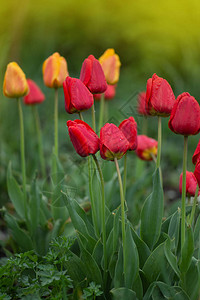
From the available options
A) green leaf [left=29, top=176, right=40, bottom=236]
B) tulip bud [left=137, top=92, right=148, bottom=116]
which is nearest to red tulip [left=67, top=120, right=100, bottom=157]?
green leaf [left=29, top=176, right=40, bottom=236]

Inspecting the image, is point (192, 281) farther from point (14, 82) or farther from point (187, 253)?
point (14, 82)

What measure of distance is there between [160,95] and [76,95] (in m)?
0.23

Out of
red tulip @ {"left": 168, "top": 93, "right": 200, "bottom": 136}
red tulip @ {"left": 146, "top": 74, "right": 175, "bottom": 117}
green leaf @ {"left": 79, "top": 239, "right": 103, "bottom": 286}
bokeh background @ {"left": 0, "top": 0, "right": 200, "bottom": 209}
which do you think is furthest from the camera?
bokeh background @ {"left": 0, "top": 0, "right": 200, "bottom": 209}

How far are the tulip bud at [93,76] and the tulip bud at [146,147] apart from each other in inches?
18.5

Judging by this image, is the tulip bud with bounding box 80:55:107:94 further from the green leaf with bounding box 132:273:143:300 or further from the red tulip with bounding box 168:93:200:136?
the green leaf with bounding box 132:273:143:300

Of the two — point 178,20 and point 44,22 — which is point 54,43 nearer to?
point 44,22

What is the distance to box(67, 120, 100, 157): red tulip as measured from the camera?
1.14 m

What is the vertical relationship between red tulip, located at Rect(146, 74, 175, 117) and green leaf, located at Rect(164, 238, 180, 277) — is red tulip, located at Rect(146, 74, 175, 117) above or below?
above

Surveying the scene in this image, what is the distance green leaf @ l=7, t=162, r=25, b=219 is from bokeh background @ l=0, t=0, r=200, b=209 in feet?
3.53

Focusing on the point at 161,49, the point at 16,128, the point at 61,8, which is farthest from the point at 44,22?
the point at 16,128

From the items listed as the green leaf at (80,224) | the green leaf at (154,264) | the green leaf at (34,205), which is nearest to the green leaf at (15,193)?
the green leaf at (34,205)

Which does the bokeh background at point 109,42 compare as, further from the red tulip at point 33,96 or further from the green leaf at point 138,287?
the green leaf at point 138,287

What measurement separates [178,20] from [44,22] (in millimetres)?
1166

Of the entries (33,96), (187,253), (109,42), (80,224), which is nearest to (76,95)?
(80,224)
